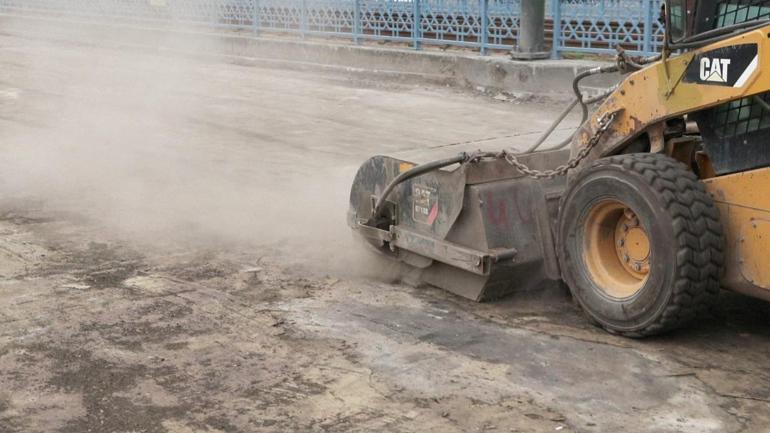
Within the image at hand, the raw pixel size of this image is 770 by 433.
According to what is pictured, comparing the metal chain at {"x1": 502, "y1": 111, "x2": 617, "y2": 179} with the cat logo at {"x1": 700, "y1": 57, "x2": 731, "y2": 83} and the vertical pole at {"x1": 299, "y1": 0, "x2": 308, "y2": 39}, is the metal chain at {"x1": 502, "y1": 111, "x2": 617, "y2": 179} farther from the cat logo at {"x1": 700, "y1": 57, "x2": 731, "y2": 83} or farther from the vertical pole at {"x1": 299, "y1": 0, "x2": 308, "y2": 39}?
the vertical pole at {"x1": 299, "y1": 0, "x2": 308, "y2": 39}

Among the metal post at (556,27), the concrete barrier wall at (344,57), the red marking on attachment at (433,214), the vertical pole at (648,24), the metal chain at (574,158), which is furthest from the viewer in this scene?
the metal post at (556,27)

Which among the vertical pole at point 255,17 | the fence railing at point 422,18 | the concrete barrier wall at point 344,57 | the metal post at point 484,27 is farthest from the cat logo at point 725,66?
the vertical pole at point 255,17

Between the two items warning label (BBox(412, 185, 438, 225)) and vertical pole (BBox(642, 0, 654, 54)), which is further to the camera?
vertical pole (BBox(642, 0, 654, 54))

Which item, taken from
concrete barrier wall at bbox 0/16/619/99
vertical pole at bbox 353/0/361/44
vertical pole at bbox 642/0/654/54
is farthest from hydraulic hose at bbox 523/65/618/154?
vertical pole at bbox 353/0/361/44

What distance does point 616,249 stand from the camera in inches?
213

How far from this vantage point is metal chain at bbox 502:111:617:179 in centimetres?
541

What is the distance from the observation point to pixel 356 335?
537cm

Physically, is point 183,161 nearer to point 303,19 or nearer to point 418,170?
point 418,170

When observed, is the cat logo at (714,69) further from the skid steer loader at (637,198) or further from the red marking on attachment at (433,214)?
the red marking on attachment at (433,214)

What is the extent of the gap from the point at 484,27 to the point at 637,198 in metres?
11.4

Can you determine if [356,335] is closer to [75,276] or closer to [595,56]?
[75,276]

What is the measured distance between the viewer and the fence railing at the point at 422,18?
1416cm

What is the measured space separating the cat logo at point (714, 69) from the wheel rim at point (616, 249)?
71 centimetres

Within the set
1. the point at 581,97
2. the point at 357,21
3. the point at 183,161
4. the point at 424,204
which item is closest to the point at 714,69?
the point at 581,97
